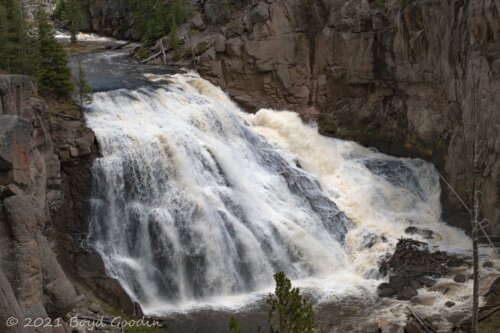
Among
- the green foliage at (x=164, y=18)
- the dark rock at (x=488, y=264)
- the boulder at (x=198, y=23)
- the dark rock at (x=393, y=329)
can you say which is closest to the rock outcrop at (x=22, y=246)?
the dark rock at (x=393, y=329)

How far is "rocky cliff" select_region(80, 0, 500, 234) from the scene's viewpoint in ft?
99.4

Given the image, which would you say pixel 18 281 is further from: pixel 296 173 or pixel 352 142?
pixel 352 142

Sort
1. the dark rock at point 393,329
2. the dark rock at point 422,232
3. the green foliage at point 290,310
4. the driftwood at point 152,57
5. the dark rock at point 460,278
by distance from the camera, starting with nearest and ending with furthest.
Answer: the green foliage at point 290,310 → the dark rock at point 393,329 → the dark rock at point 460,278 → the dark rock at point 422,232 → the driftwood at point 152,57

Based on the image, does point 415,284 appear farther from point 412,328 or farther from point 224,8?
point 224,8

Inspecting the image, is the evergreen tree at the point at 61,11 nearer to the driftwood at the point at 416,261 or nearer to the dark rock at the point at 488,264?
the driftwood at the point at 416,261

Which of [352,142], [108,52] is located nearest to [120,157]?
[352,142]

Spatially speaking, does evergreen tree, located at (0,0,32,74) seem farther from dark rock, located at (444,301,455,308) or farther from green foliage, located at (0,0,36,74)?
dark rock, located at (444,301,455,308)

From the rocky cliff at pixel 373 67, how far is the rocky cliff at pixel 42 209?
15623 mm

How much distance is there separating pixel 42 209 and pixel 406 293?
47.1 ft

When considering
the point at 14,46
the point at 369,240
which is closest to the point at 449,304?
the point at 369,240

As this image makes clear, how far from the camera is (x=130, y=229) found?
2634 centimetres

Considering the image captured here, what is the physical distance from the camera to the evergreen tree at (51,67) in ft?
100

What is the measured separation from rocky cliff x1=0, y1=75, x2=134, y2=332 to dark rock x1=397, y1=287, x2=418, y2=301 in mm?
10619

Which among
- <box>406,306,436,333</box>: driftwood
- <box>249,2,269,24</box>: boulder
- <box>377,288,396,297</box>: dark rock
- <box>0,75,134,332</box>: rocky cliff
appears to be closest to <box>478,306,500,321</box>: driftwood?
<box>406,306,436,333</box>: driftwood
